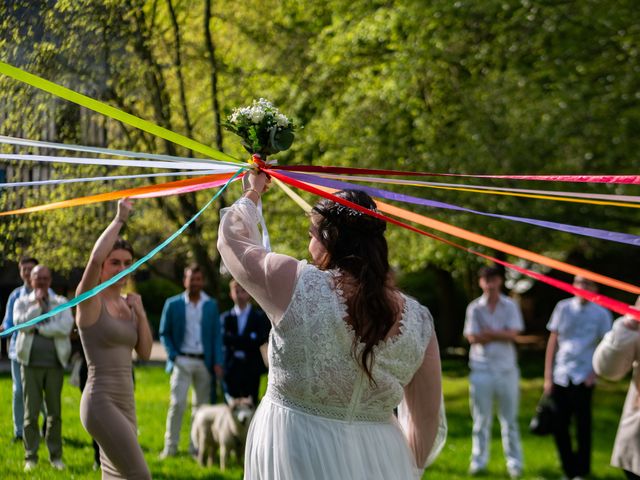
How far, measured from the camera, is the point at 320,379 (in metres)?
3.66

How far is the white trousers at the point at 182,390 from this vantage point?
31.8 feet

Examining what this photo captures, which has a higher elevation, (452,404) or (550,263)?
(550,263)

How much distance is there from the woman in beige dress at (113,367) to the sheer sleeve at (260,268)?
1.55m

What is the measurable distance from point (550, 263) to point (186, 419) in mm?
9139

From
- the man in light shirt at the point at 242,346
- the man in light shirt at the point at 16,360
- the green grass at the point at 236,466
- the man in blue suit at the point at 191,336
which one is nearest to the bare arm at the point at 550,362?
the green grass at the point at 236,466

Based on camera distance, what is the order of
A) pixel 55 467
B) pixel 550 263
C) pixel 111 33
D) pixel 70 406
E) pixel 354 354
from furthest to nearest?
1. pixel 70 406
2. pixel 111 33
3. pixel 55 467
4. pixel 550 263
5. pixel 354 354

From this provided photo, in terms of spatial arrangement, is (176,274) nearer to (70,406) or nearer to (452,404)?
(452,404)

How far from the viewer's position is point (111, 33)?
8.33 metres

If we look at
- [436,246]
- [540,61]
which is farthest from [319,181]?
[436,246]

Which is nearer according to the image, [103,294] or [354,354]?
[354,354]

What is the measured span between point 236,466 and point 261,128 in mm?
5285

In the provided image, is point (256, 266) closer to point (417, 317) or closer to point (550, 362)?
point (417, 317)

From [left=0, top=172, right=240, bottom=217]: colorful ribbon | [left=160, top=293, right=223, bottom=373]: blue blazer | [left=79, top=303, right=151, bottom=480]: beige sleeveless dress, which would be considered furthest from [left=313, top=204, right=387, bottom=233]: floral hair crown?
[left=160, top=293, right=223, bottom=373]: blue blazer

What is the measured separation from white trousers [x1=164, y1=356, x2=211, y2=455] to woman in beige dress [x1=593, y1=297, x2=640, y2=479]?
4.91 meters
